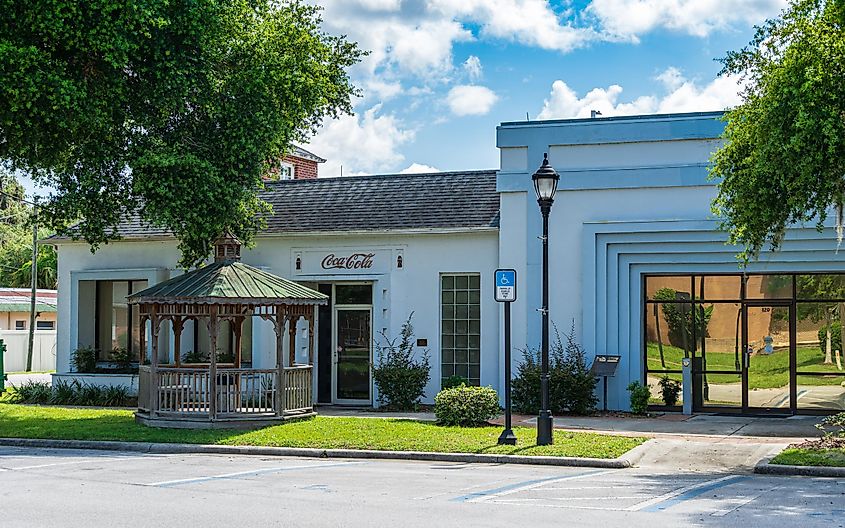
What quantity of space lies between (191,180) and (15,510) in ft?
34.9

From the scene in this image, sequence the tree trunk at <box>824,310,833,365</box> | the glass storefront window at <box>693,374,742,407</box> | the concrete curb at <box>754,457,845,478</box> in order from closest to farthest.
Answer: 1. the concrete curb at <box>754,457,845,478</box>
2. the tree trunk at <box>824,310,833,365</box>
3. the glass storefront window at <box>693,374,742,407</box>

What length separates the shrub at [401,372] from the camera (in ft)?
75.1

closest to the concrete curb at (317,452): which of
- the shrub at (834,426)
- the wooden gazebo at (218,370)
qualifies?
the wooden gazebo at (218,370)

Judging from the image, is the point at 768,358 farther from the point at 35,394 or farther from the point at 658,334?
the point at 35,394

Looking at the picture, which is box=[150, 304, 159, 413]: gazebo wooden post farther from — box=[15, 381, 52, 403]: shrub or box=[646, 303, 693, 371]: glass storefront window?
box=[646, 303, 693, 371]: glass storefront window

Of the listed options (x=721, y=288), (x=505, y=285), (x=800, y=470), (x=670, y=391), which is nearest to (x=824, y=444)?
(x=800, y=470)

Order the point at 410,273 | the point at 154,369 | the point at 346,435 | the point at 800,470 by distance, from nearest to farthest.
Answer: the point at 800,470 < the point at 346,435 < the point at 154,369 < the point at 410,273

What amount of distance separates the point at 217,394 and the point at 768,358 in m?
10.9

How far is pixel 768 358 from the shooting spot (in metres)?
21.2

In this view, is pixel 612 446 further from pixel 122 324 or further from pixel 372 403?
pixel 122 324

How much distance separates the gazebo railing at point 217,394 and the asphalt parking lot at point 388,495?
3.46 m

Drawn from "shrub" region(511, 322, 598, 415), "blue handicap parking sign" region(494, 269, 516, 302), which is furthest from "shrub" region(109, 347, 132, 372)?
"blue handicap parking sign" region(494, 269, 516, 302)

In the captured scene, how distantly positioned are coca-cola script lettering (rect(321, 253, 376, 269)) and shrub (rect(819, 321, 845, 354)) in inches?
380

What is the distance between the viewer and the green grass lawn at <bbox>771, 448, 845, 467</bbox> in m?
14.1
